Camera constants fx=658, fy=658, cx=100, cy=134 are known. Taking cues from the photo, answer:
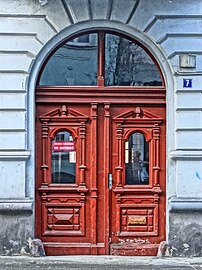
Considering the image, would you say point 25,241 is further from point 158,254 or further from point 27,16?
point 27,16

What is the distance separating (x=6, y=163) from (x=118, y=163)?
1784 millimetres

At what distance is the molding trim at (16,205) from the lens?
33.3ft

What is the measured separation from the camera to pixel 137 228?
34.7 ft

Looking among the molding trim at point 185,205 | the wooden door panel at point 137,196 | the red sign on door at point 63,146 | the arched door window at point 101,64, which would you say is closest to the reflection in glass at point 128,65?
the arched door window at point 101,64

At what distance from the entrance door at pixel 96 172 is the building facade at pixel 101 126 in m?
0.02

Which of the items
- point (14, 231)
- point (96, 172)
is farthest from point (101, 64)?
point (14, 231)

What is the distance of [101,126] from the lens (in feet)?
34.7

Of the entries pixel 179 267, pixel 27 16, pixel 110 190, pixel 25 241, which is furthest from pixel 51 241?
pixel 27 16

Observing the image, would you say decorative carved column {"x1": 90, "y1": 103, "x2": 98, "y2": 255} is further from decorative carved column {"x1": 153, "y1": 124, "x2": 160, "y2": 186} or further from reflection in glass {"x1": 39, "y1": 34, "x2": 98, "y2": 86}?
decorative carved column {"x1": 153, "y1": 124, "x2": 160, "y2": 186}

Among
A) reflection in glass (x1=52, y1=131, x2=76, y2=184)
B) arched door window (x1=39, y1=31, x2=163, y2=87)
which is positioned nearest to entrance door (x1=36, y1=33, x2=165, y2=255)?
Result: reflection in glass (x1=52, y1=131, x2=76, y2=184)

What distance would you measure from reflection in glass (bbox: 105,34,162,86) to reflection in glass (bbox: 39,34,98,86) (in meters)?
0.25

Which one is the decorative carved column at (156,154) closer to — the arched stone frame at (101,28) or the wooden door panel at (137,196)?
the wooden door panel at (137,196)

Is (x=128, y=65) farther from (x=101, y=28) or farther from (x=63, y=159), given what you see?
(x=63, y=159)

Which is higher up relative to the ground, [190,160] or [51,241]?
[190,160]
